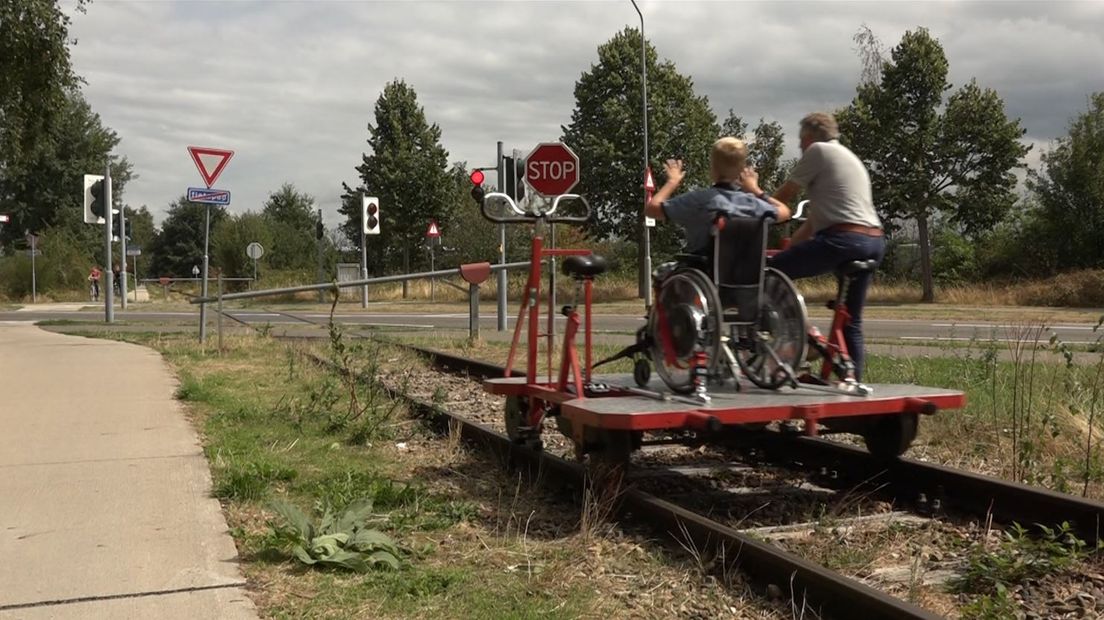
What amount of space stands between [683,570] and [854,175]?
8.43 ft

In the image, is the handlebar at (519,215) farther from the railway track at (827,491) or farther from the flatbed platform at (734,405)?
the railway track at (827,491)

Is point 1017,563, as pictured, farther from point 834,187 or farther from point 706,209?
point 834,187

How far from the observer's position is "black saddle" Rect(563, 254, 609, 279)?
5.27 meters

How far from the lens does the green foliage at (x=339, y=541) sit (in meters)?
4.14

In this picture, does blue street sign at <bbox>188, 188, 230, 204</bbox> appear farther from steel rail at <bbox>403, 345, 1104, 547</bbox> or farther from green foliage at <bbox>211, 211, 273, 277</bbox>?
green foliage at <bbox>211, 211, 273, 277</bbox>

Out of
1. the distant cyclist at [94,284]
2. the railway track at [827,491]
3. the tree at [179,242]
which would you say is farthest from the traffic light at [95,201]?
the tree at [179,242]

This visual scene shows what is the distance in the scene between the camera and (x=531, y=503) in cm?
535

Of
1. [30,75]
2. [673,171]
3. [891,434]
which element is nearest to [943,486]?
[891,434]

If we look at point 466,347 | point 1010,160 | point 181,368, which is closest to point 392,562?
point 181,368

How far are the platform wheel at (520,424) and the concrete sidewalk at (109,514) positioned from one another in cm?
173

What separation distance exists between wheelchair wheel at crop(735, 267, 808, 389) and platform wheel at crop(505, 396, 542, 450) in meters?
1.28

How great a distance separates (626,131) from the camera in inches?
1507

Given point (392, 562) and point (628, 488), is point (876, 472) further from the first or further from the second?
point (392, 562)

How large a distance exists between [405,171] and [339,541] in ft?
144
